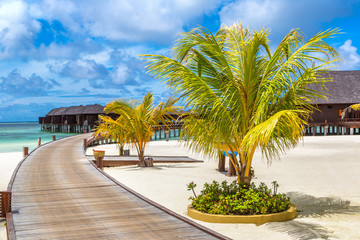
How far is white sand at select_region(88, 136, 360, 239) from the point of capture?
7555 mm

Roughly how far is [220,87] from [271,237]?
3557mm

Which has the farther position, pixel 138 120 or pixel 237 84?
pixel 138 120

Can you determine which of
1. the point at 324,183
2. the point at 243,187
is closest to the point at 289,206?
the point at 243,187

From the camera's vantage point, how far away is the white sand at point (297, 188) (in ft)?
24.8

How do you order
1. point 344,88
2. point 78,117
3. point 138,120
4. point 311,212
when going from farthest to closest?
point 78,117
point 344,88
point 138,120
point 311,212

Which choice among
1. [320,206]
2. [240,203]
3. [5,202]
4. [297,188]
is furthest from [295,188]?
[5,202]

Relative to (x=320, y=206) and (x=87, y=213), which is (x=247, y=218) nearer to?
(x=320, y=206)

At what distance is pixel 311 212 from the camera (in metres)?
9.08

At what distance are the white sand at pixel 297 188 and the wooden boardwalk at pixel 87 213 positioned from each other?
1.21 meters

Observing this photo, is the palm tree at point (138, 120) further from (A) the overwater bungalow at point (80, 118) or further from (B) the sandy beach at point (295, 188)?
(A) the overwater bungalow at point (80, 118)

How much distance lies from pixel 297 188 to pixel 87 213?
7385mm

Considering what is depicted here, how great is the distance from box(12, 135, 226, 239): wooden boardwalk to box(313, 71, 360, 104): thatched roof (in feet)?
124

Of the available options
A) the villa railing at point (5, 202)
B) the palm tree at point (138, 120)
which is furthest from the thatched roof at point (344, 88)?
the villa railing at point (5, 202)

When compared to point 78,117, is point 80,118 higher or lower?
lower
